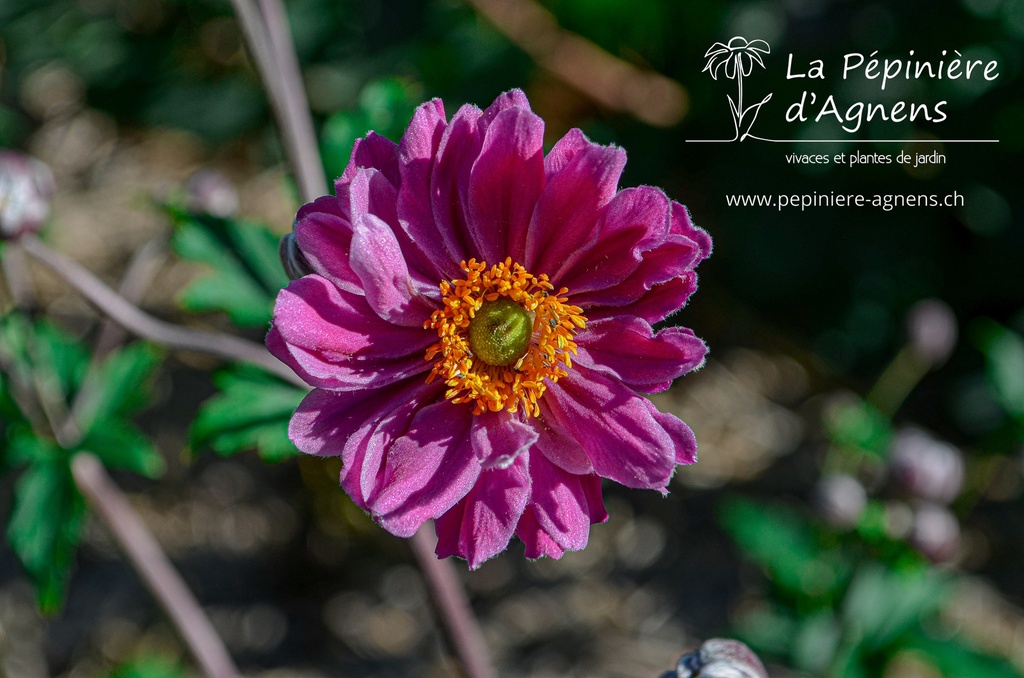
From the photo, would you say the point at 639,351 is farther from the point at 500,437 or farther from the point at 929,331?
the point at 929,331

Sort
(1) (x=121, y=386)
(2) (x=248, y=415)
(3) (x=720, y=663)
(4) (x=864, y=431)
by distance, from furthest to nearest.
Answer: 1. (4) (x=864, y=431)
2. (1) (x=121, y=386)
3. (2) (x=248, y=415)
4. (3) (x=720, y=663)

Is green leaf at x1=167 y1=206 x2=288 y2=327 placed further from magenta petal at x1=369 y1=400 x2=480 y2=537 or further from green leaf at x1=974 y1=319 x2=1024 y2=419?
green leaf at x1=974 y1=319 x2=1024 y2=419

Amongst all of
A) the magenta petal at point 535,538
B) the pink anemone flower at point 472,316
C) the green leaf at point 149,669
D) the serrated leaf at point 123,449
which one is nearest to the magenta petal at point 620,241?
the pink anemone flower at point 472,316

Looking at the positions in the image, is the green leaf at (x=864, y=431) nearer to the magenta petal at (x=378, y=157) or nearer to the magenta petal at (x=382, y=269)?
the magenta petal at (x=382, y=269)

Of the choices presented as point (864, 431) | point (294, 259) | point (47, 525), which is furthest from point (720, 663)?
point (47, 525)

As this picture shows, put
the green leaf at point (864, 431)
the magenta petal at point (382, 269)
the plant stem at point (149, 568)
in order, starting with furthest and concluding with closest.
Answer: the green leaf at point (864, 431) → the plant stem at point (149, 568) → the magenta petal at point (382, 269)

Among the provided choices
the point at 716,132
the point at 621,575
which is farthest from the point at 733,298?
the point at 621,575

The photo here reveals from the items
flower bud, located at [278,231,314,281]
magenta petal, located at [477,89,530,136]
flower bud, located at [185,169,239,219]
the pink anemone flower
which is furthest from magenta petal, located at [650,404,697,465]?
flower bud, located at [185,169,239,219]
